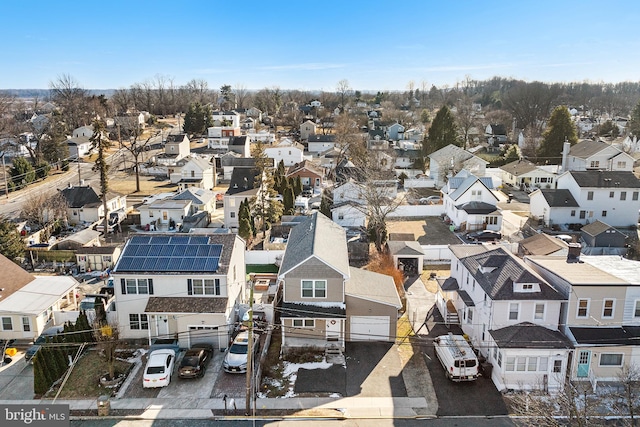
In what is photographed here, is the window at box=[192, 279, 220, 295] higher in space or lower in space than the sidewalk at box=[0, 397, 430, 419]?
higher

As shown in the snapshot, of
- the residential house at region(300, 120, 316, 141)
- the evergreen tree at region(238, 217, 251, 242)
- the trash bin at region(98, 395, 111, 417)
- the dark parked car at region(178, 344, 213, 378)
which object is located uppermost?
the residential house at region(300, 120, 316, 141)

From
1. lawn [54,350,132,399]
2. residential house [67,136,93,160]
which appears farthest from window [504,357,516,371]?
residential house [67,136,93,160]

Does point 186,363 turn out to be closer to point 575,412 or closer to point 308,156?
point 575,412

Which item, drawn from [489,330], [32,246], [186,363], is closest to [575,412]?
[489,330]

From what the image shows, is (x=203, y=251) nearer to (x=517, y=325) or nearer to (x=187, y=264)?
(x=187, y=264)

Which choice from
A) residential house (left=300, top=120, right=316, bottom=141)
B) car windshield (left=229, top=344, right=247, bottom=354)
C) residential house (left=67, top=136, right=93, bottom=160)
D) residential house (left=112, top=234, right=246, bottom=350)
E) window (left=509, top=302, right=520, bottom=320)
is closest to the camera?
window (left=509, top=302, right=520, bottom=320)

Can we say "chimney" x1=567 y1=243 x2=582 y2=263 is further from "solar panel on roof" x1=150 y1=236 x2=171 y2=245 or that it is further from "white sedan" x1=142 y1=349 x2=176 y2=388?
"solar panel on roof" x1=150 y1=236 x2=171 y2=245

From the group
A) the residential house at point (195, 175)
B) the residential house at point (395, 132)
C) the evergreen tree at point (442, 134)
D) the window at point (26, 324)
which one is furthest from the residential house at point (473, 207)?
the residential house at point (395, 132)
